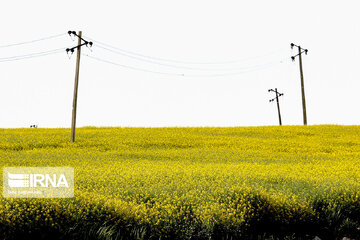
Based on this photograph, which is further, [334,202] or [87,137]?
[87,137]

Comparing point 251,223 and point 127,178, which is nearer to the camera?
point 251,223

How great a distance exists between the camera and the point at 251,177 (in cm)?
1221

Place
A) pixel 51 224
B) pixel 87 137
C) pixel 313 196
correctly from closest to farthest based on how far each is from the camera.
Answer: pixel 51 224 < pixel 313 196 < pixel 87 137

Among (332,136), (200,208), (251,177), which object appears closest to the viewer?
(200,208)

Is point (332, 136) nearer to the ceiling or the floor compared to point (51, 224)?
nearer to the ceiling

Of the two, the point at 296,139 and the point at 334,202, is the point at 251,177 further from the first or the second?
the point at 296,139

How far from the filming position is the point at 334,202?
388 inches

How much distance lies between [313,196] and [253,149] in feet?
54.0

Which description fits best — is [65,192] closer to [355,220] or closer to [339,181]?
[355,220]

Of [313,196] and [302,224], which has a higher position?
[313,196]

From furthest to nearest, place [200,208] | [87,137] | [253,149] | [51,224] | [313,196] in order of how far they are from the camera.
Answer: [87,137] → [253,149] → [313,196] → [200,208] → [51,224]

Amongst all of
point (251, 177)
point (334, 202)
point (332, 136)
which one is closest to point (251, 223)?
point (334, 202)

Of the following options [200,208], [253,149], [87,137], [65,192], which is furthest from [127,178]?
[87,137]

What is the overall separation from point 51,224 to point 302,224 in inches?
251
